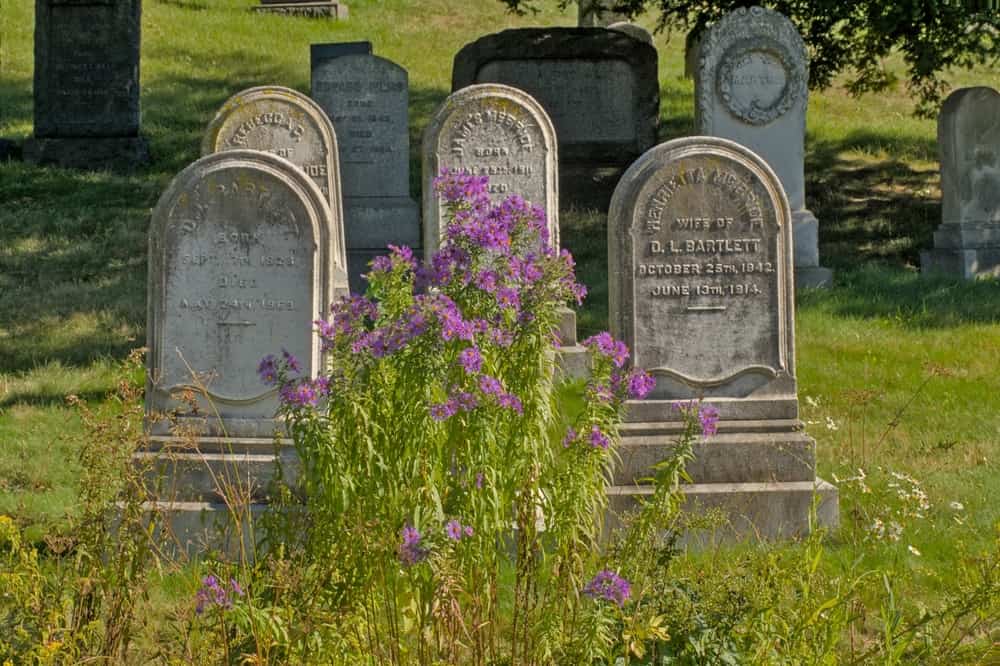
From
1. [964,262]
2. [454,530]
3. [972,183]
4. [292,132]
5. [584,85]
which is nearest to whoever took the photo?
[454,530]

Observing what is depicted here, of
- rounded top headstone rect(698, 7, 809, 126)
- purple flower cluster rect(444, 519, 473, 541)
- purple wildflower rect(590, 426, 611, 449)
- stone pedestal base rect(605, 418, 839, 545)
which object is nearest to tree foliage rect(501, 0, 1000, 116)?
rounded top headstone rect(698, 7, 809, 126)

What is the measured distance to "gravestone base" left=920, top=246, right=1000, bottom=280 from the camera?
13297 millimetres

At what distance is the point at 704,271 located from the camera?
652 cm

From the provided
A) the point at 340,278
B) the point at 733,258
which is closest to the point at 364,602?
the point at 733,258

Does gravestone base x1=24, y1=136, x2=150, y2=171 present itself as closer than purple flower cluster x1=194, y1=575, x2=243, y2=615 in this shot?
No

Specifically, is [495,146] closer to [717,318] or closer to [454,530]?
[717,318]

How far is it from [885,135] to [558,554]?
16636 mm

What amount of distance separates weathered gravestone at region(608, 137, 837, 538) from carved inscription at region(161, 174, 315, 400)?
5.00 feet

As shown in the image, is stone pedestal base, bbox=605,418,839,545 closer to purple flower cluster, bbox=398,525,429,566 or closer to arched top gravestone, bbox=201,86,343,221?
purple flower cluster, bbox=398,525,429,566

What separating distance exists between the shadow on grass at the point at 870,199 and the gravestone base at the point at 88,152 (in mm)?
8395

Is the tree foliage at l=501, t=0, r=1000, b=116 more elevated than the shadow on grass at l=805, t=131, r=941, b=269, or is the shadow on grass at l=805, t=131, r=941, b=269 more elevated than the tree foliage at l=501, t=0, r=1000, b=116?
the tree foliage at l=501, t=0, r=1000, b=116

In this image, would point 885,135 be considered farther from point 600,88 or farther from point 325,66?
point 325,66

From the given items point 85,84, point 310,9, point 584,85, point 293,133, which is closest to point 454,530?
point 293,133

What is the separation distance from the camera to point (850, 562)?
229 inches
